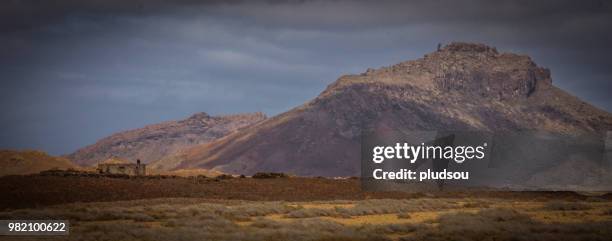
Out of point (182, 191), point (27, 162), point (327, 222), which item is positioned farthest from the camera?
point (27, 162)

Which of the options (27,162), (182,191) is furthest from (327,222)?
(27,162)

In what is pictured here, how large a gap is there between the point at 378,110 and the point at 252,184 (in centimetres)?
14086

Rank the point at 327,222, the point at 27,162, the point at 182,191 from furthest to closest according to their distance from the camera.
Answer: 1. the point at 27,162
2. the point at 182,191
3. the point at 327,222

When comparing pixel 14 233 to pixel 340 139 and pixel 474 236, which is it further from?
pixel 340 139

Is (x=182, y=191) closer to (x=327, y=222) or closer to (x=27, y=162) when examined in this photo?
(x=327, y=222)

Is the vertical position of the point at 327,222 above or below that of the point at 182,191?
below

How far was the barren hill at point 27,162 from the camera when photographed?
3173 inches

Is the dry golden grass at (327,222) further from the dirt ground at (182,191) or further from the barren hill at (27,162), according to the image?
the barren hill at (27,162)

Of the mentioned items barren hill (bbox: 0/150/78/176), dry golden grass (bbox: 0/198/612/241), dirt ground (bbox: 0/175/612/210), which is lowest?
dry golden grass (bbox: 0/198/612/241)

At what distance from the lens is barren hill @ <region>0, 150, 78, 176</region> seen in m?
80.6

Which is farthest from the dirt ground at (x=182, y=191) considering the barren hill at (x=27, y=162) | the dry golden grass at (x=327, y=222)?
the barren hill at (x=27, y=162)

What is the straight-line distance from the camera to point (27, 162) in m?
83.6

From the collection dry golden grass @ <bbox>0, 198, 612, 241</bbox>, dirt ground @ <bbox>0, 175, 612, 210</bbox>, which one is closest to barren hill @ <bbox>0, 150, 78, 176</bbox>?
dirt ground @ <bbox>0, 175, 612, 210</bbox>

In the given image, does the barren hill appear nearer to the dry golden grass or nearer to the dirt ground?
the dirt ground
